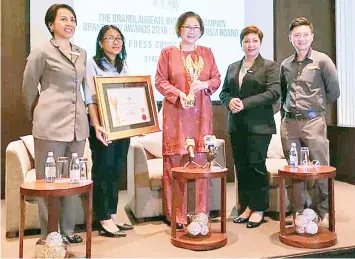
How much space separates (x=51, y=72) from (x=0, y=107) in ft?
6.89

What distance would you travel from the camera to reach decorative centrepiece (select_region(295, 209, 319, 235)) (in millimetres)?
2834

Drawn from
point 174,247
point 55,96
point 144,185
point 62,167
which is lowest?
point 174,247

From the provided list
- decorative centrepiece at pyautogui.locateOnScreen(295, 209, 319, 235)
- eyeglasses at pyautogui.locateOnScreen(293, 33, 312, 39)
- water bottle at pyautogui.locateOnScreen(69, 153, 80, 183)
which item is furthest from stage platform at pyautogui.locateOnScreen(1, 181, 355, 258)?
eyeglasses at pyautogui.locateOnScreen(293, 33, 312, 39)

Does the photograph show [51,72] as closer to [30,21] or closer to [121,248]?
[121,248]

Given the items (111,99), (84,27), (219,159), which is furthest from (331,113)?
(111,99)

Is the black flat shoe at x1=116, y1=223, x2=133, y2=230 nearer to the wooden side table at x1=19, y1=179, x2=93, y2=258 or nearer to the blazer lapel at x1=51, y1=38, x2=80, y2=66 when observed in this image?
the wooden side table at x1=19, y1=179, x2=93, y2=258

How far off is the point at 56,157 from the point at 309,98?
5.76 feet

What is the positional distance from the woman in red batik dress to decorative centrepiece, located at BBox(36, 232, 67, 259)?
916 millimetres

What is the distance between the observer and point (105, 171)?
3.01 meters

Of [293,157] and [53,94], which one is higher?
[53,94]

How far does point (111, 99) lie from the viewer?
2.95 meters

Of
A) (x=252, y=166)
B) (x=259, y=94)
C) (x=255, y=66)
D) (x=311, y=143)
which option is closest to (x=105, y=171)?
(x=252, y=166)

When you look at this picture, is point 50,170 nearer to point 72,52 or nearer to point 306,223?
point 72,52

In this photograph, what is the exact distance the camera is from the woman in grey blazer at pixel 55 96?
2.58 meters
